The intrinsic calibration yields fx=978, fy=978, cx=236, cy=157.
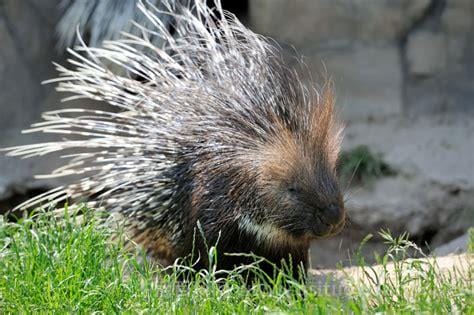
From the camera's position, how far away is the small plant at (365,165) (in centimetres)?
523

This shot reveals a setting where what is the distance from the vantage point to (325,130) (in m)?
3.29

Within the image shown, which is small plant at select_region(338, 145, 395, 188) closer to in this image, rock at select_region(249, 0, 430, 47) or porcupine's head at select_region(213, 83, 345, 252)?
rock at select_region(249, 0, 430, 47)

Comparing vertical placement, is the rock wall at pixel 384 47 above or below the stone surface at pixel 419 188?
above

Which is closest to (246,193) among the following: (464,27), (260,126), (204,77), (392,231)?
(260,126)

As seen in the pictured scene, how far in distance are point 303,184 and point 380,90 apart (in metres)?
2.36

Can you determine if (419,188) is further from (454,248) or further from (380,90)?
(454,248)

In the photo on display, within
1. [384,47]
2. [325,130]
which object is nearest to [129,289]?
[325,130]

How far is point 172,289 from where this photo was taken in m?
2.77

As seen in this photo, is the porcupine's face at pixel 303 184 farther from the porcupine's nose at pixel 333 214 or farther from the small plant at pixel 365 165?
the small plant at pixel 365 165

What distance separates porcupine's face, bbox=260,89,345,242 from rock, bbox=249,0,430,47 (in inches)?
81.7

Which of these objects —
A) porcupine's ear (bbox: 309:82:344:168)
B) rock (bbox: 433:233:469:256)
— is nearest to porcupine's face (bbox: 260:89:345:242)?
porcupine's ear (bbox: 309:82:344:168)

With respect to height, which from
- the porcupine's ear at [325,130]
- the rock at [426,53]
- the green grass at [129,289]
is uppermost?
the rock at [426,53]

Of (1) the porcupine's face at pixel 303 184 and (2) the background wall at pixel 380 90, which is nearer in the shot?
(1) the porcupine's face at pixel 303 184

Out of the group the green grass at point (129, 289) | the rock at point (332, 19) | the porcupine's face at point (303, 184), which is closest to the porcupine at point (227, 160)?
the porcupine's face at point (303, 184)
